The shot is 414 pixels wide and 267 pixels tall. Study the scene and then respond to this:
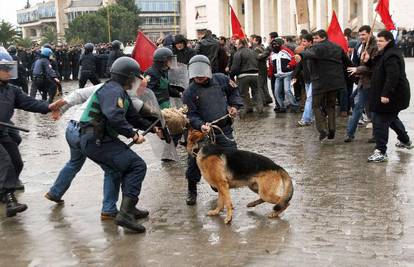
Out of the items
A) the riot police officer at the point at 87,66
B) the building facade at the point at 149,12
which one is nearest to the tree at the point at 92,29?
the building facade at the point at 149,12

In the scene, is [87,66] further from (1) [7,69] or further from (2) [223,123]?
(2) [223,123]

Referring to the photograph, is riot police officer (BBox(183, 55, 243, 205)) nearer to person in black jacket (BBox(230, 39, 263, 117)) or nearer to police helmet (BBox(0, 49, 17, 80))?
police helmet (BBox(0, 49, 17, 80))

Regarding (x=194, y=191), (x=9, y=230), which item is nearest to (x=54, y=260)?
(x=9, y=230)

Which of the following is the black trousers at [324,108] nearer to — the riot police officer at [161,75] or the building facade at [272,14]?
the riot police officer at [161,75]

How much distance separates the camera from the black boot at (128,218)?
599 cm

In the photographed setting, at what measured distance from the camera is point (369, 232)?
18.9 feet

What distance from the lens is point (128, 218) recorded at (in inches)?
237

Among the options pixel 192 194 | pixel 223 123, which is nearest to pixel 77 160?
pixel 192 194

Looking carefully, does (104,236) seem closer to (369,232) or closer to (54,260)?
Result: (54,260)

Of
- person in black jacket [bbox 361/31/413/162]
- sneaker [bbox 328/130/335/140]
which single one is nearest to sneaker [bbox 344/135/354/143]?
sneaker [bbox 328/130/335/140]

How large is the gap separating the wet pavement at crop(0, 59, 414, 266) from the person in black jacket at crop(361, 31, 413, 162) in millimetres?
448

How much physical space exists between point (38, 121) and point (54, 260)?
10.8 m

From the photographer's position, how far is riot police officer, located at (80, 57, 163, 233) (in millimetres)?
5918

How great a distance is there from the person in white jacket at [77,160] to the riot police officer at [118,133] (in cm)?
25
